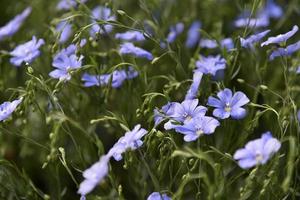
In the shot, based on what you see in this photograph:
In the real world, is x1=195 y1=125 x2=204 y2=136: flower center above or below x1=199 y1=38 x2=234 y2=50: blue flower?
above

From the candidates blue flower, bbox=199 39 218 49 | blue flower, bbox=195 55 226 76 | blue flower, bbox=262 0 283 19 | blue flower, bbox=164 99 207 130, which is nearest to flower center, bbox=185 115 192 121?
blue flower, bbox=164 99 207 130

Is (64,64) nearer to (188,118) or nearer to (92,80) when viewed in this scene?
(92,80)

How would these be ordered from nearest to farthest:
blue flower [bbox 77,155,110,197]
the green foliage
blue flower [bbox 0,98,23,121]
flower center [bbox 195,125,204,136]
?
blue flower [bbox 77,155,110,197] → flower center [bbox 195,125,204,136] → the green foliage → blue flower [bbox 0,98,23,121]

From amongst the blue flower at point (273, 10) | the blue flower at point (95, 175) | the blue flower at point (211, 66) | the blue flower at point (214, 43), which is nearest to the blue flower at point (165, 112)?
the blue flower at point (211, 66)

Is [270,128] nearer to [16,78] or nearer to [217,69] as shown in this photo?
[217,69]

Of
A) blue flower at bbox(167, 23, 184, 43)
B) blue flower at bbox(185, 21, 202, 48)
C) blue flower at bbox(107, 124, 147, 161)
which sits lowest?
blue flower at bbox(185, 21, 202, 48)

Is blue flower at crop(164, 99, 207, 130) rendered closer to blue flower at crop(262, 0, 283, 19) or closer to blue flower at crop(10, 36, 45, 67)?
blue flower at crop(10, 36, 45, 67)

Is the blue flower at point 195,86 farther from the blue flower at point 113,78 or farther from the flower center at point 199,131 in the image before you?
the blue flower at point 113,78
